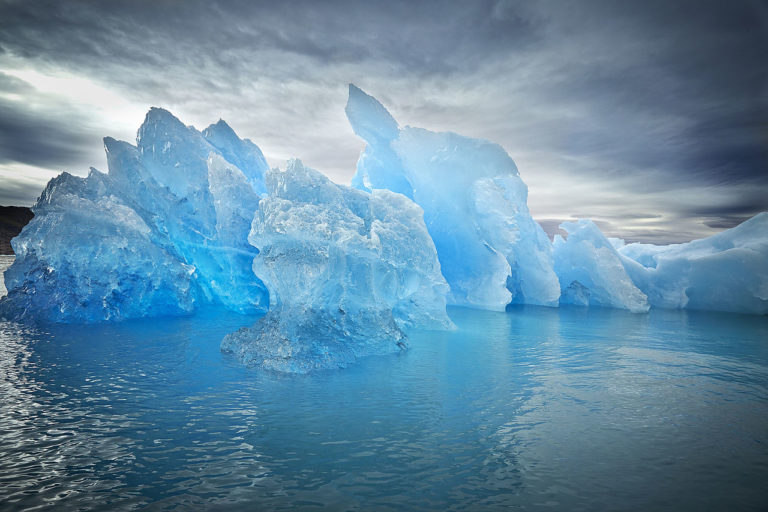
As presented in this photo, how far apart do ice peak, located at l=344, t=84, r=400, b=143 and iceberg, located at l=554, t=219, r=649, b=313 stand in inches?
450

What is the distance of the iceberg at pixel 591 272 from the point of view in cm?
2248

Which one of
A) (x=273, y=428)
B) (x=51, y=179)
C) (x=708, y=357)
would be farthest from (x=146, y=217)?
(x=708, y=357)

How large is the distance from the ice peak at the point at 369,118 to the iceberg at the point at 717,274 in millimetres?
15322

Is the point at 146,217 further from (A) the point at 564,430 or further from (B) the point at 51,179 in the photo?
(A) the point at 564,430

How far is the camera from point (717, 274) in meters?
Result: 22.5

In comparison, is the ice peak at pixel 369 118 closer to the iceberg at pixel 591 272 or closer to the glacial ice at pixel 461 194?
the glacial ice at pixel 461 194

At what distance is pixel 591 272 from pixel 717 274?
5835mm

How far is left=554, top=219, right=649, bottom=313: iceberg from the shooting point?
22.5 metres

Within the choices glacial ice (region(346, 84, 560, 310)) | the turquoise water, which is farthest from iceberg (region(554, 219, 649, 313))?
the turquoise water

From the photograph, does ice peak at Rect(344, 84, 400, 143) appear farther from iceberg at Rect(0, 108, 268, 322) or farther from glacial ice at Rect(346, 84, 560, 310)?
iceberg at Rect(0, 108, 268, 322)

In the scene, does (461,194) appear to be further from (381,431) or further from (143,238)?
(381,431)

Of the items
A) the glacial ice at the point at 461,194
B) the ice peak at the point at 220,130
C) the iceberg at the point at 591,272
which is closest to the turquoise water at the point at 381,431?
the glacial ice at the point at 461,194

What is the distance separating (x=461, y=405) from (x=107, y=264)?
42.1 ft

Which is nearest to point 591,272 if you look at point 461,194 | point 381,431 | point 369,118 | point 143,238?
point 461,194
